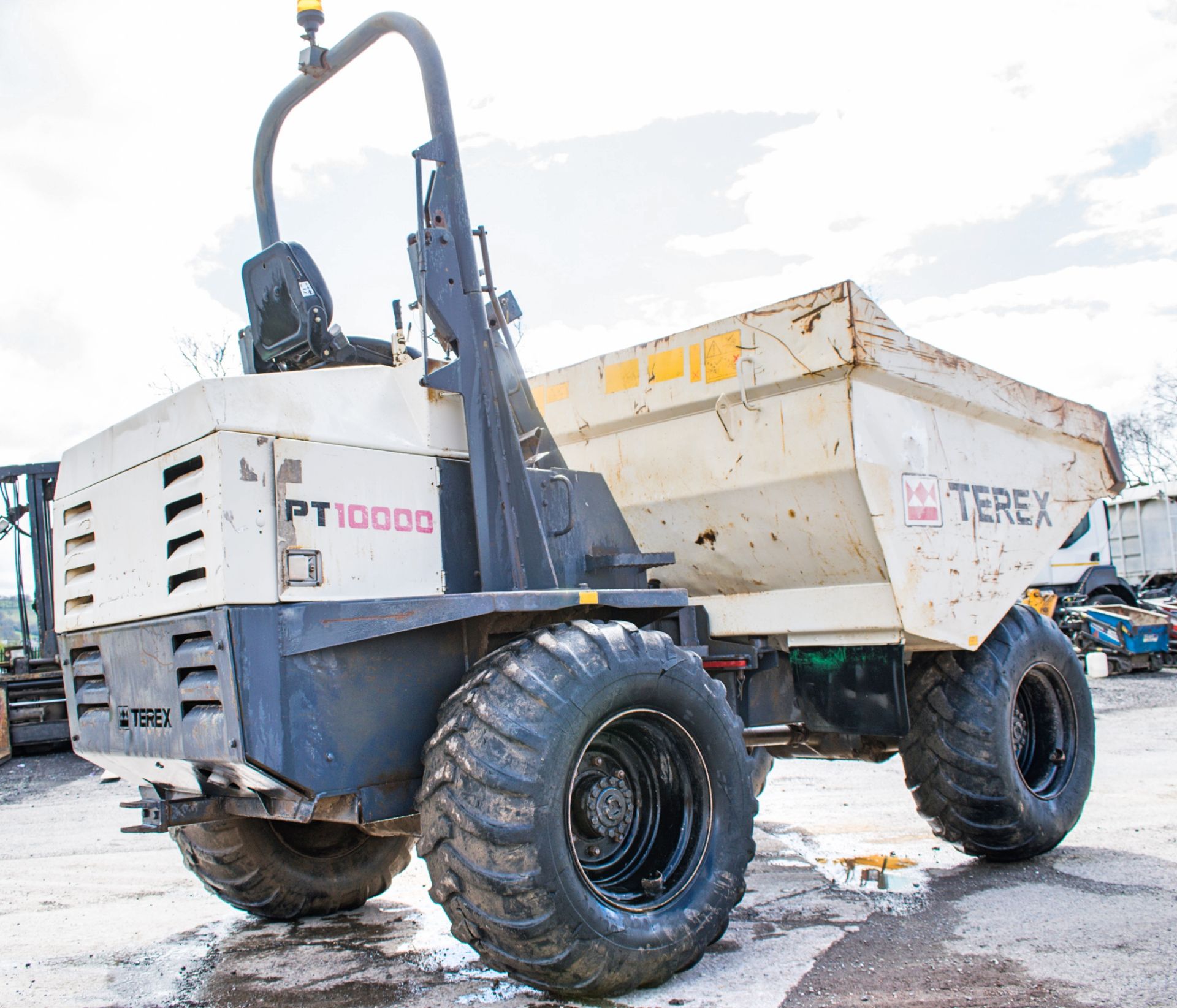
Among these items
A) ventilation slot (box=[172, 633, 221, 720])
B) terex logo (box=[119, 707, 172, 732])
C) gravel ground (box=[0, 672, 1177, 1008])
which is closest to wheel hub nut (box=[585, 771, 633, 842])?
gravel ground (box=[0, 672, 1177, 1008])

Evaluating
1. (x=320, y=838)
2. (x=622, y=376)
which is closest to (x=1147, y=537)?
(x=622, y=376)

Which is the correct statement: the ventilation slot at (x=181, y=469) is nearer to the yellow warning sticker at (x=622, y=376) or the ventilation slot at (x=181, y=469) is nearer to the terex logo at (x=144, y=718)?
the terex logo at (x=144, y=718)

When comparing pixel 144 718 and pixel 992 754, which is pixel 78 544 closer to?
pixel 144 718

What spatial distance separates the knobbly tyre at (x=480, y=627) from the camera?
3123mm

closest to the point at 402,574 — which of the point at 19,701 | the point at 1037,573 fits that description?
the point at 1037,573

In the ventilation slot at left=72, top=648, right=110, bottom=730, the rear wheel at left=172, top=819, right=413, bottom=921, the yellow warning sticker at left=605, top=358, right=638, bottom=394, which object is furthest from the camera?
the yellow warning sticker at left=605, top=358, right=638, bottom=394

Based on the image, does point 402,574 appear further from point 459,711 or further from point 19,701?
point 19,701

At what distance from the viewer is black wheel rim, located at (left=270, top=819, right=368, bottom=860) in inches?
174

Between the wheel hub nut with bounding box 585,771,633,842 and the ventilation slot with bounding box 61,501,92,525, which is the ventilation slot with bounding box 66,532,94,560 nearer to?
the ventilation slot with bounding box 61,501,92,525

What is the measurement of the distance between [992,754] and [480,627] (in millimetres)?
2761

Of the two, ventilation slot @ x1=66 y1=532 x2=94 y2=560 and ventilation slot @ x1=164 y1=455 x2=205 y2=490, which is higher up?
A: ventilation slot @ x1=164 y1=455 x2=205 y2=490

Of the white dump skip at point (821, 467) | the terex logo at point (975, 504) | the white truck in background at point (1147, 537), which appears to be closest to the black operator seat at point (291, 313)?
the white dump skip at point (821, 467)

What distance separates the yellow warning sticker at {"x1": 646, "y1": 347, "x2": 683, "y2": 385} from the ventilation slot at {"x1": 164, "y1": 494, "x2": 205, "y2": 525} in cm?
240

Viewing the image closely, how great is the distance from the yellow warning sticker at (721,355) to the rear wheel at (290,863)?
2.49 m
